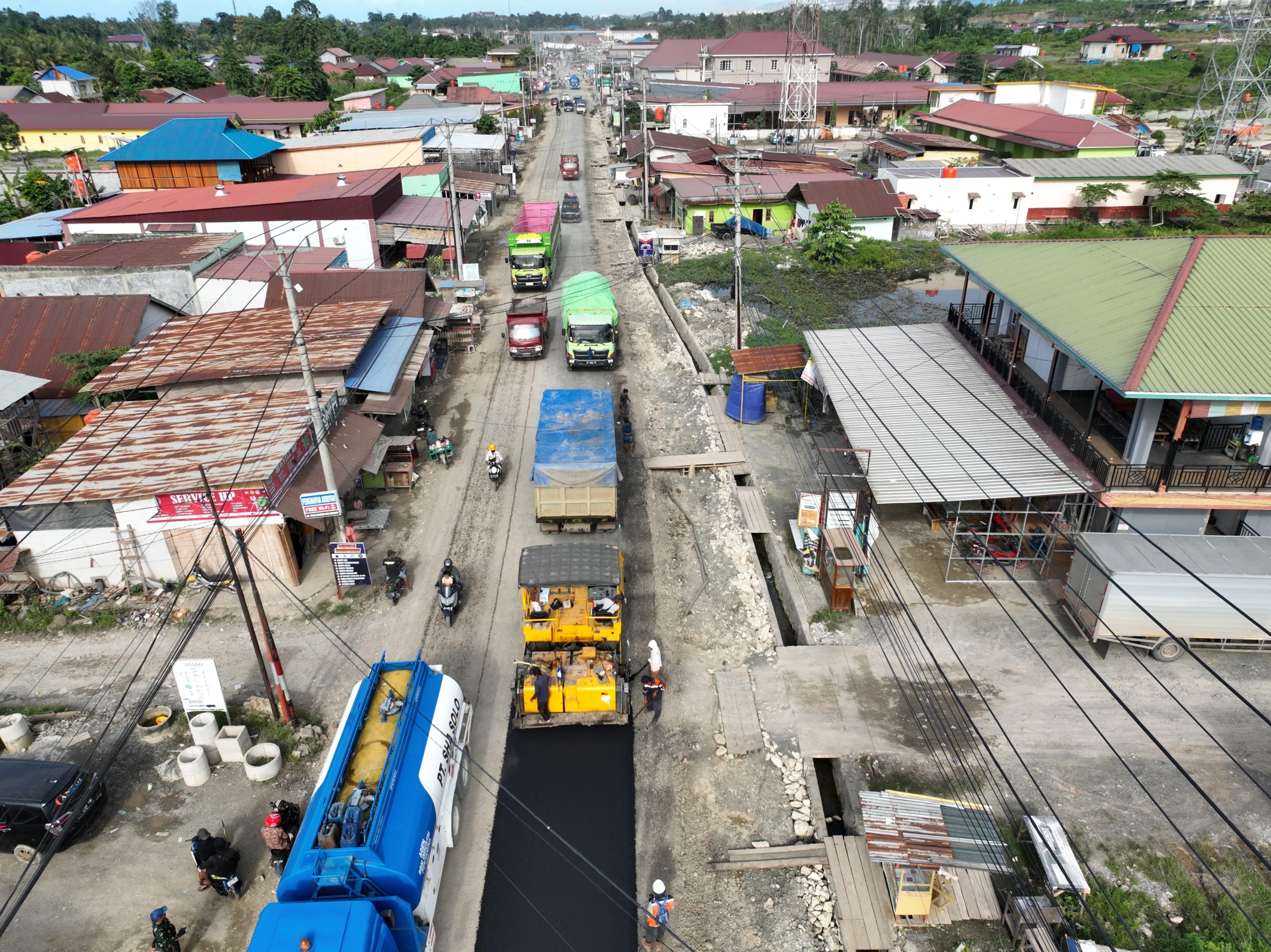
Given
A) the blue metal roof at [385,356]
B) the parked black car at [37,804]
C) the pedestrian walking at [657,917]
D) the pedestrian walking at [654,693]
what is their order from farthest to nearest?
the blue metal roof at [385,356] < the pedestrian walking at [654,693] < the parked black car at [37,804] < the pedestrian walking at [657,917]

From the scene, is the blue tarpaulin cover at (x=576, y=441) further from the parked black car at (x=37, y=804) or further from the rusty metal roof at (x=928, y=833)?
the parked black car at (x=37, y=804)

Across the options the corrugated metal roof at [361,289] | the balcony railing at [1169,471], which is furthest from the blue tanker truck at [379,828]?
the corrugated metal roof at [361,289]

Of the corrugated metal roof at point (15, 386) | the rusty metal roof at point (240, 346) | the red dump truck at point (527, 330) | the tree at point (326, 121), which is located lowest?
the red dump truck at point (527, 330)

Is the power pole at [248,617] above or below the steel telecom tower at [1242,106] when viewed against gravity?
below

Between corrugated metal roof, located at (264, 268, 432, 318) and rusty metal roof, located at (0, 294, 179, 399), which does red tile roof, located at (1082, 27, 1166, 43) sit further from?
rusty metal roof, located at (0, 294, 179, 399)

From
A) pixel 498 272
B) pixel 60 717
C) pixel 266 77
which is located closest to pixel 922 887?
pixel 60 717

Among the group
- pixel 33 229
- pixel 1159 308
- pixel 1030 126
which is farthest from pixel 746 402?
pixel 1030 126

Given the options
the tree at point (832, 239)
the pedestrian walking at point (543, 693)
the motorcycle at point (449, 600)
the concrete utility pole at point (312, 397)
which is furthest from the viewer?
the tree at point (832, 239)
